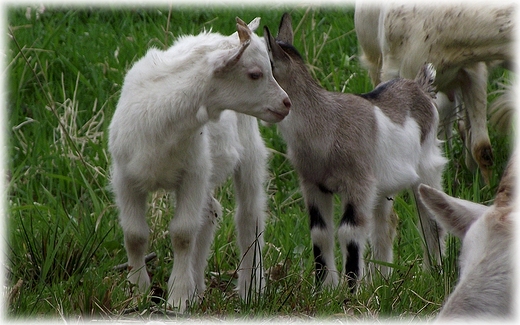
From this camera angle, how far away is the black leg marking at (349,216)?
4723 millimetres

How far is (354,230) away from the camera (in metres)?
4.72

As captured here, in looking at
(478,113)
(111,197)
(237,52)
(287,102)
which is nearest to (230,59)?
(237,52)

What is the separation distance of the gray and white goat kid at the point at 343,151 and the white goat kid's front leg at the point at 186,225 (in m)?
0.48

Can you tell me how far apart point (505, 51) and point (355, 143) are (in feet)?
6.28

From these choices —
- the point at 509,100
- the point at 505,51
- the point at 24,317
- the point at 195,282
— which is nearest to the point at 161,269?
the point at 195,282

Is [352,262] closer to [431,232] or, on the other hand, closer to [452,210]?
[431,232]

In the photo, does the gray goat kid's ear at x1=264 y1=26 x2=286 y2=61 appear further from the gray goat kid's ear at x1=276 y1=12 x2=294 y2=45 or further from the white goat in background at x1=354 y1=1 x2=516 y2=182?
the white goat in background at x1=354 y1=1 x2=516 y2=182

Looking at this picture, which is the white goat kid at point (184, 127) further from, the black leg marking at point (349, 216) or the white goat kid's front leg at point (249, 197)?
the black leg marking at point (349, 216)

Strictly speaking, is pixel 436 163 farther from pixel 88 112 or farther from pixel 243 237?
pixel 88 112

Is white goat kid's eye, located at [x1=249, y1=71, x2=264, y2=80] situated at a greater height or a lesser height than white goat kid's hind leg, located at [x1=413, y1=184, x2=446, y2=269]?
greater

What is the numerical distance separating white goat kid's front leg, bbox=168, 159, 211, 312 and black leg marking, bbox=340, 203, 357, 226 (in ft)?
2.29

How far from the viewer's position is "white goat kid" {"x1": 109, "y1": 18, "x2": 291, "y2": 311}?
4500 mm

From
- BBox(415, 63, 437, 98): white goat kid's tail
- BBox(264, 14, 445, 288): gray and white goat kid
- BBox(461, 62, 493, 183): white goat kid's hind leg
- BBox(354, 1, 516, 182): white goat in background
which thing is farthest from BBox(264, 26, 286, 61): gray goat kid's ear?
BBox(461, 62, 493, 183): white goat kid's hind leg

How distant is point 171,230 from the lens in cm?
481
